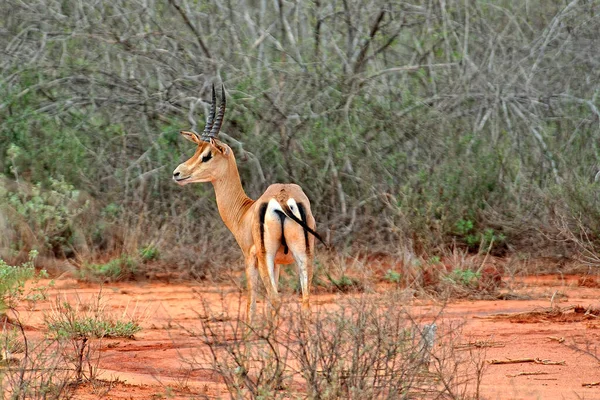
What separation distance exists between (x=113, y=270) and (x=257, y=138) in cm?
239

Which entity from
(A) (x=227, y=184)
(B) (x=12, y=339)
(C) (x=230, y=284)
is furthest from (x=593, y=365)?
(C) (x=230, y=284)

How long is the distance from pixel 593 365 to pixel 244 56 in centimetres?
713

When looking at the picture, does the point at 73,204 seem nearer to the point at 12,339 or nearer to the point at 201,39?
the point at 201,39

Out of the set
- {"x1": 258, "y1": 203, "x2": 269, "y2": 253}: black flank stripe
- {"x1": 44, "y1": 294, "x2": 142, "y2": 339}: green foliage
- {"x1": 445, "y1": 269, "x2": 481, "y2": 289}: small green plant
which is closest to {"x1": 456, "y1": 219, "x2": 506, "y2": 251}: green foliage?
{"x1": 445, "y1": 269, "x2": 481, "y2": 289}: small green plant

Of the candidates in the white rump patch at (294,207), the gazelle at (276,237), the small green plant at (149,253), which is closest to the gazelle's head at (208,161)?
the gazelle at (276,237)

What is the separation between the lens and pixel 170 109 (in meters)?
12.7

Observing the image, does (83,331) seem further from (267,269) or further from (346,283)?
(346,283)

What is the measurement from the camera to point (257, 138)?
1259 cm

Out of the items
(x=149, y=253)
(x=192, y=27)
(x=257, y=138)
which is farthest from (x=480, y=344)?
(x=192, y=27)

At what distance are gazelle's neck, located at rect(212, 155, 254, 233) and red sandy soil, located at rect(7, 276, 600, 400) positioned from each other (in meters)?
0.66

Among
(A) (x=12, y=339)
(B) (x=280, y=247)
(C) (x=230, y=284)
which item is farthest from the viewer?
(C) (x=230, y=284)

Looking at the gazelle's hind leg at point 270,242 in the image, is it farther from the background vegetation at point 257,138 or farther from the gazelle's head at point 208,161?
the background vegetation at point 257,138

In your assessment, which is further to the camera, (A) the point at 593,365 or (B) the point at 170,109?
(B) the point at 170,109

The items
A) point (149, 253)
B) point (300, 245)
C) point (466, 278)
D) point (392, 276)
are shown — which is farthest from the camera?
point (149, 253)
